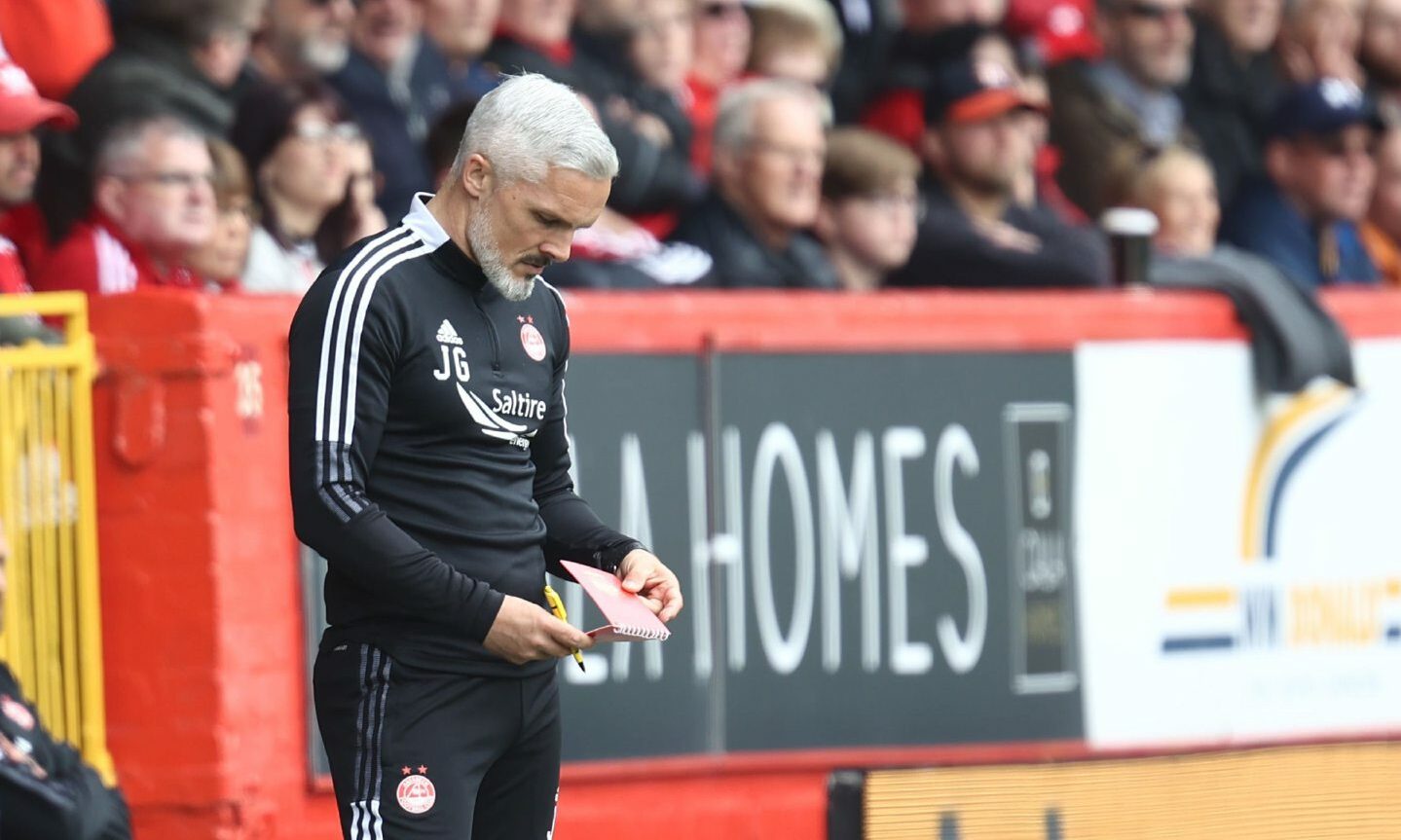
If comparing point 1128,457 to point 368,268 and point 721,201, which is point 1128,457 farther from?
point 368,268

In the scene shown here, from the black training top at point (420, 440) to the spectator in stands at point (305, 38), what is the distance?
3.89 metres

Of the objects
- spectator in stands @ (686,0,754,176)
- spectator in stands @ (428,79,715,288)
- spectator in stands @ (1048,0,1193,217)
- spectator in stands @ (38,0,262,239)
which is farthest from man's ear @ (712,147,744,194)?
spectator in stands @ (1048,0,1193,217)

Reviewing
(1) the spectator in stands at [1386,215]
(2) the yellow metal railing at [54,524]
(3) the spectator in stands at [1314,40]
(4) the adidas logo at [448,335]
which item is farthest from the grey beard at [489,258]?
(3) the spectator in stands at [1314,40]

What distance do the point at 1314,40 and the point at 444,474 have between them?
8.24 m

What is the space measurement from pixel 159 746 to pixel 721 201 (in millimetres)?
3025

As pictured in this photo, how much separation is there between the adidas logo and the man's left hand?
55 centimetres

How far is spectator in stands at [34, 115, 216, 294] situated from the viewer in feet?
22.5

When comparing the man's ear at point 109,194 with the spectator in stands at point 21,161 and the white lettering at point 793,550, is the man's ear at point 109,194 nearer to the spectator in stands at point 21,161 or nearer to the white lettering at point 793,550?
the spectator in stands at point 21,161

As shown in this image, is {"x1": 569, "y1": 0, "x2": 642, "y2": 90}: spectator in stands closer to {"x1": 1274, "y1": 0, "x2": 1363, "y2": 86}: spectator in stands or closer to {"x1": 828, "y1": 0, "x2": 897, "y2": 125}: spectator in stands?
{"x1": 828, "y1": 0, "x2": 897, "y2": 125}: spectator in stands

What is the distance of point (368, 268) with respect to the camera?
4.23 m

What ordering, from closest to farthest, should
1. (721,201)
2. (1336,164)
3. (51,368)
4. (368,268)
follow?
(368,268), (51,368), (721,201), (1336,164)

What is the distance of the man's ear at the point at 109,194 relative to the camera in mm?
6949

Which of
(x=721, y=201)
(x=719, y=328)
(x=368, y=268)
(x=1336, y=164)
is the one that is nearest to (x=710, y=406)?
(x=719, y=328)

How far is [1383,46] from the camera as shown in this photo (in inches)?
475
